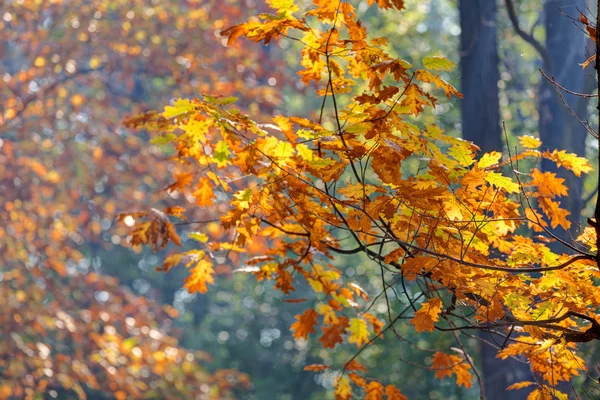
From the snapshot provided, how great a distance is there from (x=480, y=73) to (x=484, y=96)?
0.84 ft

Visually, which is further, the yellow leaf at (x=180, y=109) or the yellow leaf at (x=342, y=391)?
the yellow leaf at (x=342, y=391)

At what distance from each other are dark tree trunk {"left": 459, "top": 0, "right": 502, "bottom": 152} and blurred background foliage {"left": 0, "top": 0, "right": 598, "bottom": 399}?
1.11 metres

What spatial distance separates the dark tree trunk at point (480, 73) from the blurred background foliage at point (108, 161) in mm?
1114

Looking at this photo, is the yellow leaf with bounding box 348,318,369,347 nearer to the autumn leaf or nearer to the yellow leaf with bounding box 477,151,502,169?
the autumn leaf

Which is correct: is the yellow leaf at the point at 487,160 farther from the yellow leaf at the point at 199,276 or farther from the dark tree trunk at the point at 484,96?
the dark tree trunk at the point at 484,96

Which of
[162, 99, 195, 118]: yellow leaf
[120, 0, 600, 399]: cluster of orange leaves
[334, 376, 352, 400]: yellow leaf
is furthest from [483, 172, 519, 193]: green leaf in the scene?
[334, 376, 352, 400]: yellow leaf

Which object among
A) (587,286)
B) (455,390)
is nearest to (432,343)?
(455,390)

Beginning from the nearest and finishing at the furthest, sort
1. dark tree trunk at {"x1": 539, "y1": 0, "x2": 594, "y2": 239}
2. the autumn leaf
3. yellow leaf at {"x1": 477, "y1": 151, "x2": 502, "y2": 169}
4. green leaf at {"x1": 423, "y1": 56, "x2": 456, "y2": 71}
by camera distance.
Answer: green leaf at {"x1": 423, "y1": 56, "x2": 456, "y2": 71}
yellow leaf at {"x1": 477, "y1": 151, "x2": 502, "y2": 169}
the autumn leaf
dark tree trunk at {"x1": 539, "y1": 0, "x2": 594, "y2": 239}

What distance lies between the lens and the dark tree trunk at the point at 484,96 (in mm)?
6258

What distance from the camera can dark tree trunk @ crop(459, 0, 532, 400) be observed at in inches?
246

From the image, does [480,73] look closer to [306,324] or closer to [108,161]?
[306,324]

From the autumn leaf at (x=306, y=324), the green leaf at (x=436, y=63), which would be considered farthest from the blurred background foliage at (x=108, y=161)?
the green leaf at (x=436, y=63)

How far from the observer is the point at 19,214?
9883 mm

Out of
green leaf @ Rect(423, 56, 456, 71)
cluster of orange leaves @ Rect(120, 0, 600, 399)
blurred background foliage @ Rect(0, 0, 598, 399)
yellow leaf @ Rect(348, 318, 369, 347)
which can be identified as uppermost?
green leaf @ Rect(423, 56, 456, 71)
